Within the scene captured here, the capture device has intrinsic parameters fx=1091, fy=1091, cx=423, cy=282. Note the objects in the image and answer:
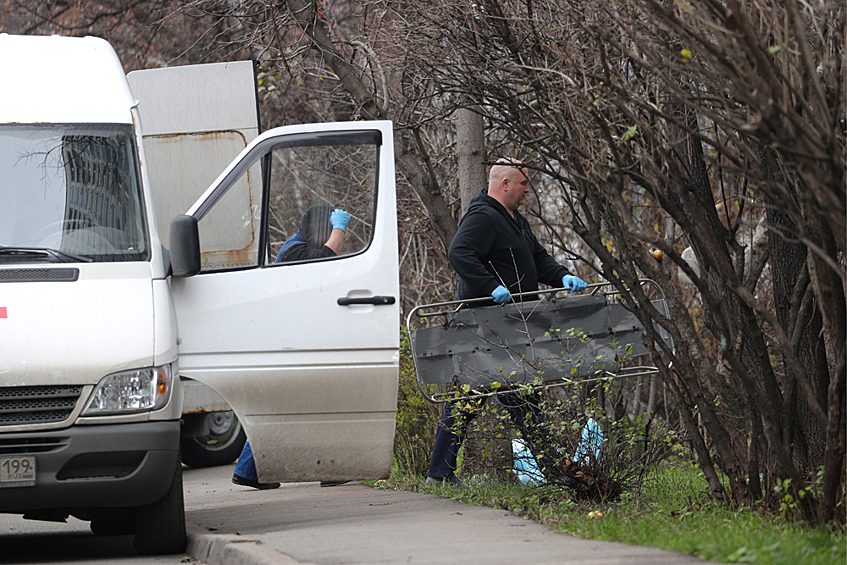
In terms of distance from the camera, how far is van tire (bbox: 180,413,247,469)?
10.6 metres

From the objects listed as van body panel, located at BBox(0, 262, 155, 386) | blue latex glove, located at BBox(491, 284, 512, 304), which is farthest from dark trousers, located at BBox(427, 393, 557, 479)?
van body panel, located at BBox(0, 262, 155, 386)

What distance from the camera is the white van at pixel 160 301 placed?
5316mm

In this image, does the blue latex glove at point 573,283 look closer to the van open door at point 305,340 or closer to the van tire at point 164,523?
the van open door at point 305,340

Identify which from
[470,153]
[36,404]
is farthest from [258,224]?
[470,153]

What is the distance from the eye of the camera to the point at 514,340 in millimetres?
6324

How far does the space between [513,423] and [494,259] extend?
4.06 ft

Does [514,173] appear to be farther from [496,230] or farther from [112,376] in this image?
[112,376]

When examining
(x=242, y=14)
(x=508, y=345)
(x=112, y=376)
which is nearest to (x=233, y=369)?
(x=112, y=376)

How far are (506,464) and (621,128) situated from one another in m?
2.94

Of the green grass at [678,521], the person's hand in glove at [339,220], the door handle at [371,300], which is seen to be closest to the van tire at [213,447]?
the green grass at [678,521]

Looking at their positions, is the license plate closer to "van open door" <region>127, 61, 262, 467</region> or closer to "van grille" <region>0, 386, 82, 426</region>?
"van grille" <region>0, 386, 82, 426</region>

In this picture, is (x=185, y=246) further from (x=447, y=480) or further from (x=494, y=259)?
(x=447, y=480)

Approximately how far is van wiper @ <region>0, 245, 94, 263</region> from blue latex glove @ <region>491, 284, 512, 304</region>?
235 centimetres

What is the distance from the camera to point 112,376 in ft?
17.4
